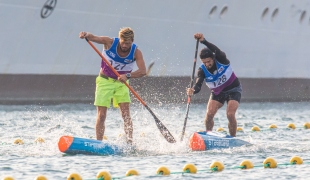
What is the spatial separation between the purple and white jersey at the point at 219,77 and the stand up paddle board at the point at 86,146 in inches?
89.6

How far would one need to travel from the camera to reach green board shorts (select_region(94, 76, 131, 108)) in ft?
42.8

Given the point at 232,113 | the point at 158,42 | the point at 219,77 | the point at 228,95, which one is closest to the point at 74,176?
the point at 232,113

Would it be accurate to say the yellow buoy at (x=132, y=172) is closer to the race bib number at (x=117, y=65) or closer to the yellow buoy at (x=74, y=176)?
the yellow buoy at (x=74, y=176)

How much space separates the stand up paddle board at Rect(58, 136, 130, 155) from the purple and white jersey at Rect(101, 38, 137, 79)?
1.13 meters

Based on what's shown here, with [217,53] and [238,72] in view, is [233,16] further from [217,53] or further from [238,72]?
[217,53]

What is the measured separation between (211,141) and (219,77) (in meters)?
1.39

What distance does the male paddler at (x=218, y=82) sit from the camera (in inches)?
547

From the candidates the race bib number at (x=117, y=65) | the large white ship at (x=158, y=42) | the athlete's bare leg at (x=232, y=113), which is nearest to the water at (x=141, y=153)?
the athlete's bare leg at (x=232, y=113)

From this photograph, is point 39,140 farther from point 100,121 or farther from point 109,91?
point 109,91

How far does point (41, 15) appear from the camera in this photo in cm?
2503

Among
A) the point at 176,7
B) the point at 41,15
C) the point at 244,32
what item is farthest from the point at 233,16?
the point at 41,15

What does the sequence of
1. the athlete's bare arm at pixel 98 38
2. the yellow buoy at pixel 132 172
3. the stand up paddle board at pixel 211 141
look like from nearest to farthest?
1. the yellow buoy at pixel 132 172
2. the athlete's bare arm at pixel 98 38
3. the stand up paddle board at pixel 211 141

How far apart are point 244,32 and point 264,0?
64.2 inches

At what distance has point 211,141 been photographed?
1320 cm
